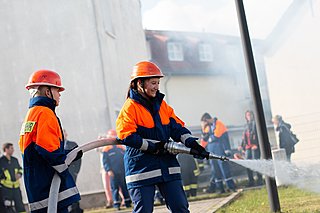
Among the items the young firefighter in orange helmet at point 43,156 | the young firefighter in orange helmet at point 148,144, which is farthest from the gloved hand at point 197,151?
the young firefighter in orange helmet at point 43,156

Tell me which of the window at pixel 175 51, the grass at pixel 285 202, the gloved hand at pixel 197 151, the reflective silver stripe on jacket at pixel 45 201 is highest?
the window at pixel 175 51

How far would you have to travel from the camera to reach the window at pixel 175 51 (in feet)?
72.6

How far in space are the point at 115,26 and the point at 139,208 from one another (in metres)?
8.72

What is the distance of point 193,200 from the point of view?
347 inches

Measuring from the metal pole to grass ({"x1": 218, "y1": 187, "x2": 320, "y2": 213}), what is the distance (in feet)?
0.72

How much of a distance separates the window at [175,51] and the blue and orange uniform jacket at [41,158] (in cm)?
1740

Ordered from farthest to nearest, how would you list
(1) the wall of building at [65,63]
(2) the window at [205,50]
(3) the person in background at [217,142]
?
(2) the window at [205,50]
(1) the wall of building at [65,63]
(3) the person in background at [217,142]

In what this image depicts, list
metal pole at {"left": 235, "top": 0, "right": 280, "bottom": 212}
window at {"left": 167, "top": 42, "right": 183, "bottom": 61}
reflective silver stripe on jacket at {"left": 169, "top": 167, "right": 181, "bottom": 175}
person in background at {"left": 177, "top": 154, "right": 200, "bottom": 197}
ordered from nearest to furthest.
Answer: reflective silver stripe on jacket at {"left": 169, "top": 167, "right": 181, "bottom": 175}, metal pole at {"left": 235, "top": 0, "right": 280, "bottom": 212}, person in background at {"left": 177, "top": 154, "right": 200, "bottom": 197}, window at {"left": 167, "top": 42, "right": 183, "bottom": 61}

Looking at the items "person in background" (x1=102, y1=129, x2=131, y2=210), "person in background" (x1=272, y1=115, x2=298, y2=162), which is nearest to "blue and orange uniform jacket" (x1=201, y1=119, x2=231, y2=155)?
"person in background" (x1=272, y1=115, x2=298, y2=162)

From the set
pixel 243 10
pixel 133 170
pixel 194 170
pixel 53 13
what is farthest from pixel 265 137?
pixel 53 13

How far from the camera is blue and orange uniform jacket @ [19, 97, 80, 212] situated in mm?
3926

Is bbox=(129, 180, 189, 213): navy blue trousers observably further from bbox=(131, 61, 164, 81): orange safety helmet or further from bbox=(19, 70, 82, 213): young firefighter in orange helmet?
bbox=(131, 61, 164, 81): orange safety helmet

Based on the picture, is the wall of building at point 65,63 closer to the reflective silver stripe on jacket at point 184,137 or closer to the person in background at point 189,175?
the person in background at point 189,175

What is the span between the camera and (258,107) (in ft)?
19.6
